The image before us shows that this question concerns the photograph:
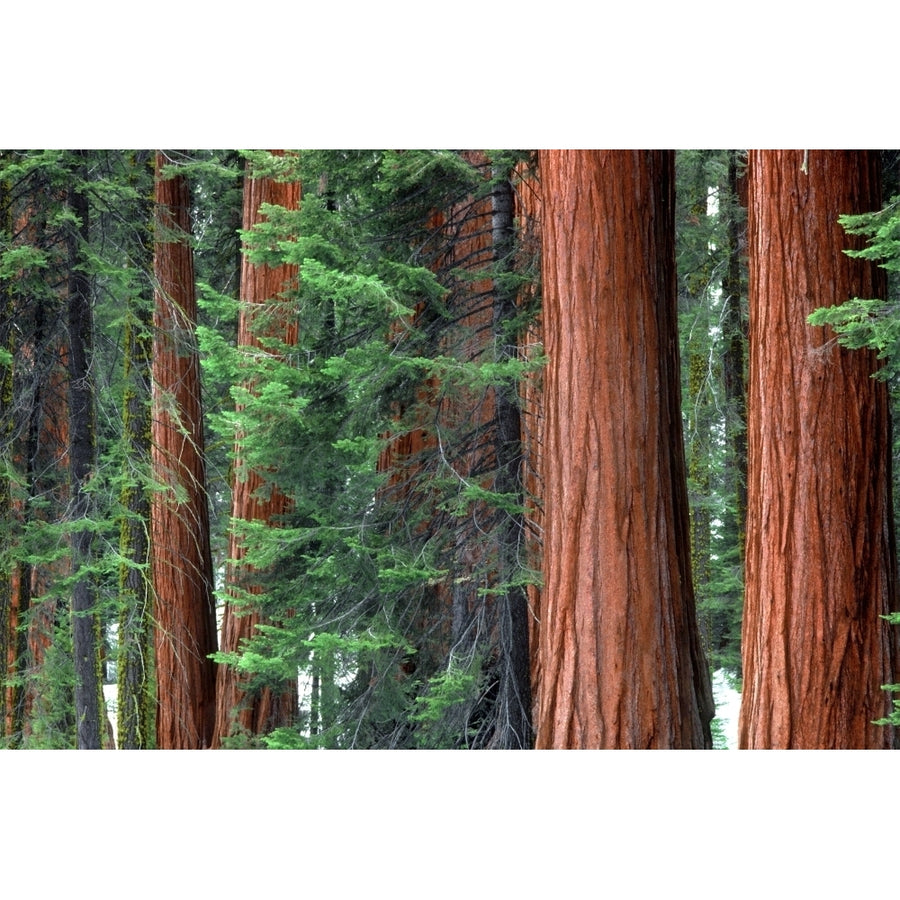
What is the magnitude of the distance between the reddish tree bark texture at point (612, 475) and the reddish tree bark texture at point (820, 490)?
36 centimetres

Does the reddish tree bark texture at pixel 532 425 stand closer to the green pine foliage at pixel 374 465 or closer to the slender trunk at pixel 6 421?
the green pine foliage at pixel 374 465

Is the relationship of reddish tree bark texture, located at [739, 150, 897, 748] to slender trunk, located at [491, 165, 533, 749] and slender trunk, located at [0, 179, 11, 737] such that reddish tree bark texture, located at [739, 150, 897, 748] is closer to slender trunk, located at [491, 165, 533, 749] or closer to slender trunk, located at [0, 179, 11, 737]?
slender trunk, located at [491, 165, 533, 749]

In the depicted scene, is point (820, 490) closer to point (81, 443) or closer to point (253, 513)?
point (253, 513)

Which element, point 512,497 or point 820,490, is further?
point 512,497

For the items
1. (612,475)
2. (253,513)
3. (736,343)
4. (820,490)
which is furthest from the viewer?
(736,343)

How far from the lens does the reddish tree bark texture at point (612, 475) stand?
4.11 metres

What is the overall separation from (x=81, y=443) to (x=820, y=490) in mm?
3370

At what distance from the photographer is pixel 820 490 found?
3.99m

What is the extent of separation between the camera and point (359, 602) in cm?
531

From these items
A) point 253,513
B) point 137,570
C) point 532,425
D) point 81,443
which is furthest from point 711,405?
A: point 81,443

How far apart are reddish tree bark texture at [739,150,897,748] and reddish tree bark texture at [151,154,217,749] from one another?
3521mm

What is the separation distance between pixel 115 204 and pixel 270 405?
1439 millimetres
